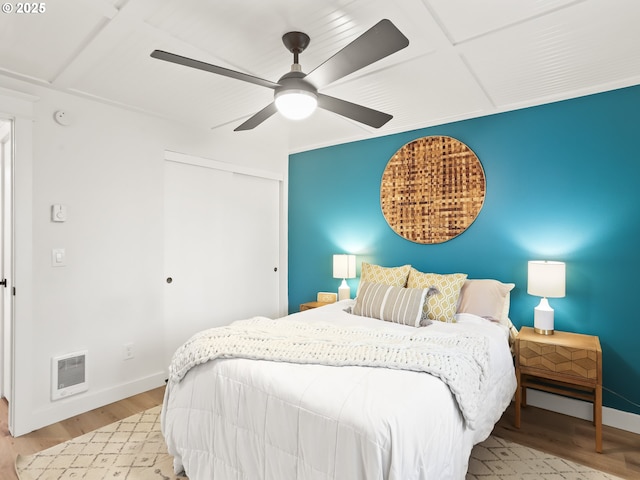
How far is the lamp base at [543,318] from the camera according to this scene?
251 cm

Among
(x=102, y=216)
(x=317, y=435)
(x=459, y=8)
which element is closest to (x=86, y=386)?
(x=102, y=216)

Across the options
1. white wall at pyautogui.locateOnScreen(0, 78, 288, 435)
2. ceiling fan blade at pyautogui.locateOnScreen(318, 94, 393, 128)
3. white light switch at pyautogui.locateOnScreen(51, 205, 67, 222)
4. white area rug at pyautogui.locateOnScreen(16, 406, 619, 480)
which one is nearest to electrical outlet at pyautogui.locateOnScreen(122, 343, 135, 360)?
white wall at pyautogui.locateOnScreen(0, 78, 288, 435)

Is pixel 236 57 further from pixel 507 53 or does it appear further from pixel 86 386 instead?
pixel 86 386

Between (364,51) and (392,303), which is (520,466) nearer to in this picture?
(392,303)

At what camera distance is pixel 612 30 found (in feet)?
6.02

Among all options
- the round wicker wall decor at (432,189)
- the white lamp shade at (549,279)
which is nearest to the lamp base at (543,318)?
the white lamp shade at (549,279)

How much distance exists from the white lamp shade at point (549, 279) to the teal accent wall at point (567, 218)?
0.32 metres

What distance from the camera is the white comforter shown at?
49.6 inches

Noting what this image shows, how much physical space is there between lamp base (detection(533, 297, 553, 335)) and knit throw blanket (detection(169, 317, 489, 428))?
705mm

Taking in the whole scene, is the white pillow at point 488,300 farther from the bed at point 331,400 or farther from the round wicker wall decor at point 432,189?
the round wicker wall decor at point 432,189

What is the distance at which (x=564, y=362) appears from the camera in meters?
2.29

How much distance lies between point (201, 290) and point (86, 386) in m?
1.20

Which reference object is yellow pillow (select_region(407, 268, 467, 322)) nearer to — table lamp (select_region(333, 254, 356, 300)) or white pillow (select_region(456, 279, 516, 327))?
white pillow (select_region(456, 279, 516, 327))

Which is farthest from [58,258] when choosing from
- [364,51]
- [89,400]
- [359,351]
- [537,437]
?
[537,437]
